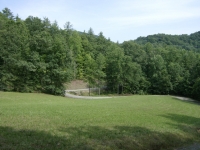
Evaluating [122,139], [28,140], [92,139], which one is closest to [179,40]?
[122,139]

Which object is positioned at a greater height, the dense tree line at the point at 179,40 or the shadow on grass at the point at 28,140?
the dense tree line at the point at 179,40

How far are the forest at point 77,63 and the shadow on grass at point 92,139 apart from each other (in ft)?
120

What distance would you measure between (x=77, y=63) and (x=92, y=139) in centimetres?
7363

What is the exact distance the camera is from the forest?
46.7 metres

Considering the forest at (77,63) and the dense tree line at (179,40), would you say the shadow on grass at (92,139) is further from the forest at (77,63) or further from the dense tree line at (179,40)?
the dense tree line at (179,40)

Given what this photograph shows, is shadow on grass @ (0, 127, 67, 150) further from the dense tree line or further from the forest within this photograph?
the dense tree line

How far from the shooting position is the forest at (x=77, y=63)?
46.7m

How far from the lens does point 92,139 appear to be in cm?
1119

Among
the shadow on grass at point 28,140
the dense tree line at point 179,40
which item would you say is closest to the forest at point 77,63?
the shadow on grass at point 28,140

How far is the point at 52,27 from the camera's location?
77.8 meters

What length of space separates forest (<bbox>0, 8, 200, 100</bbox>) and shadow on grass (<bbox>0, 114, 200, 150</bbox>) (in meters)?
36.5

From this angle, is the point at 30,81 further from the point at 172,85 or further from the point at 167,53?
the point at 167,53

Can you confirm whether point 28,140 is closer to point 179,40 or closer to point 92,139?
point 92,139

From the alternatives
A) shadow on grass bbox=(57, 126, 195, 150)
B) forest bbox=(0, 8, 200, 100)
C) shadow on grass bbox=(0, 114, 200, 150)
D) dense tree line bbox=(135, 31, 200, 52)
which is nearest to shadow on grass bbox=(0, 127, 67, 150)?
shadow on grass bbox=(0, 114, 200, 150)
